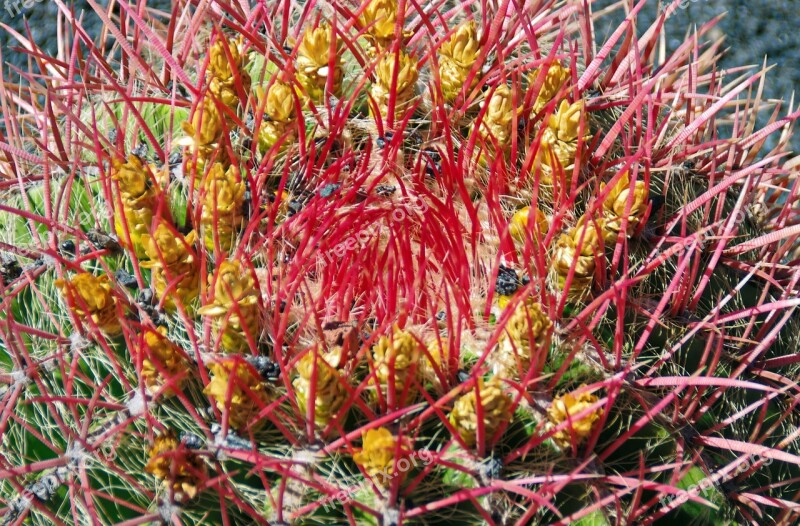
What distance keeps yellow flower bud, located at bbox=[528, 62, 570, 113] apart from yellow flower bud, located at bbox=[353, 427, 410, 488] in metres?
0.37

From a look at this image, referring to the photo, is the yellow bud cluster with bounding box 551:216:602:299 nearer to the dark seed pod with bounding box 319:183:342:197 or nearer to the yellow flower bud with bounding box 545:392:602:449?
the yellow flower bud with bounding box 545:392:602:449

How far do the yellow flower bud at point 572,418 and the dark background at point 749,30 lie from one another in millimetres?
1391

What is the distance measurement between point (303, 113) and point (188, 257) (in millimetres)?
193

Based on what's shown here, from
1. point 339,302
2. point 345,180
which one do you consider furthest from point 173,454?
point 345,180

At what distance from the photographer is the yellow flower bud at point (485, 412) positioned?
2.17 ft

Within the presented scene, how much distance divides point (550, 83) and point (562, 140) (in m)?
0.07

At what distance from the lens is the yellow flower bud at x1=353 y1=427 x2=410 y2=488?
0.64 metres

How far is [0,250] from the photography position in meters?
0.86

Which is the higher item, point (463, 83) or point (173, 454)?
point (463, 83)

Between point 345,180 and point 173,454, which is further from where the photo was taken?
point 345,180

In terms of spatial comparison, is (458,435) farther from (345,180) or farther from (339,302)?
(345,180)
